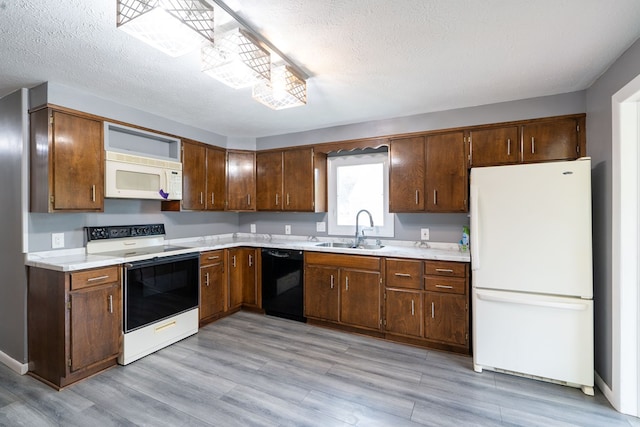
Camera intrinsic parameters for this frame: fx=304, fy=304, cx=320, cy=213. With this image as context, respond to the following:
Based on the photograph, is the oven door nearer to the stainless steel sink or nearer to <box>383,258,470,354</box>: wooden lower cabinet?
the stainless steel sink

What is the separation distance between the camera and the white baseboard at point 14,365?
247 cm

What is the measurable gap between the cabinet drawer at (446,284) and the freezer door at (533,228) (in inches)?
9.7

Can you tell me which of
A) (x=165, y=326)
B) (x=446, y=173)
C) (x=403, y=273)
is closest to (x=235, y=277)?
(x=165, y=326)

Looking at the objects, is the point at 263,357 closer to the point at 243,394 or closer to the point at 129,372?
the point at 243,394

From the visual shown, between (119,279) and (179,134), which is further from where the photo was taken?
(179,134)

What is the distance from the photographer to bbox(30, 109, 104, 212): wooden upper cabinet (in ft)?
7.87

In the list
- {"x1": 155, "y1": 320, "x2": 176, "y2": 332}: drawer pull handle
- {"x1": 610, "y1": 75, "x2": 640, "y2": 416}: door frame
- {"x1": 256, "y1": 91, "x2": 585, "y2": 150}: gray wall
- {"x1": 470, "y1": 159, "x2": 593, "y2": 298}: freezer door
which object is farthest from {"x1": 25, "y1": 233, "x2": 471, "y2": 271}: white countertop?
{"x1": 256, "y1": 91, "x2": 585, "y2": 150}: gray wall

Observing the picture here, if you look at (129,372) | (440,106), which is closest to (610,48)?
(440,106)

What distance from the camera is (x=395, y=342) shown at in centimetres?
306

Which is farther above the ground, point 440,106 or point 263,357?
point 440,106

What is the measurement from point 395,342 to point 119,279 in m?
2.61

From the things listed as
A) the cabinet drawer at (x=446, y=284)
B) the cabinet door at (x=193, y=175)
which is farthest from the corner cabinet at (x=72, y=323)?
the cabinet drawer at (x=446, y=284)

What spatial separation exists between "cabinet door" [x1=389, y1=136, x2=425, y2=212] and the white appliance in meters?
0.75

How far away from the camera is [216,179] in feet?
12.9
